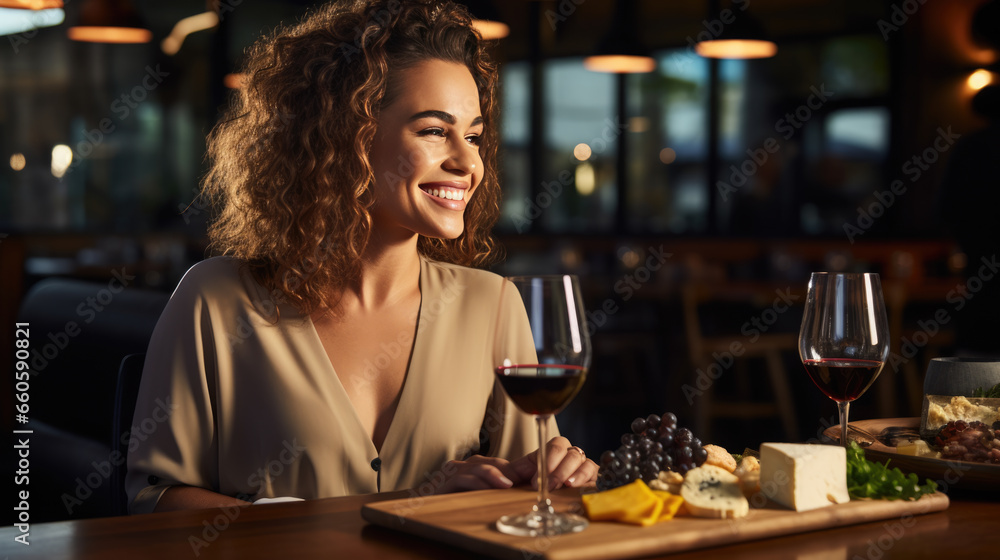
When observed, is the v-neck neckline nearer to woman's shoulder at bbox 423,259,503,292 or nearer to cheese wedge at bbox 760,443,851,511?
woman's shoulder at bbox 423,259,503,292

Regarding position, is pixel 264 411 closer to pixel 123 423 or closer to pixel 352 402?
pixel 352 402

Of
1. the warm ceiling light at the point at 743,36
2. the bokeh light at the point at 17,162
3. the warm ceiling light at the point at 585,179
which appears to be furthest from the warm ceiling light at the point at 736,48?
the bokeh light at the point at 17,162

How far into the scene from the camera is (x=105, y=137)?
8.82 meters

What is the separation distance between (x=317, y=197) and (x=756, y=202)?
7.38 metres

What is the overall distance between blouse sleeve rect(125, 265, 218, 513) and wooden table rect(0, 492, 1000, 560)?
56cm

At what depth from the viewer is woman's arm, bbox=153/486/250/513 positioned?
149 centimetres

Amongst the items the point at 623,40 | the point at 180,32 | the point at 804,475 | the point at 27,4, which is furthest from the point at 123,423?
the point at 180,32

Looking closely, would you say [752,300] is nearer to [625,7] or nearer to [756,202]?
[625,7]

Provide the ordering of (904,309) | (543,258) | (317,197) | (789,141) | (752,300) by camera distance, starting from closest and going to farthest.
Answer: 1. (317,197)
2. (752,300)
3. (904,309)
4. (543,258)
5. (789,141)

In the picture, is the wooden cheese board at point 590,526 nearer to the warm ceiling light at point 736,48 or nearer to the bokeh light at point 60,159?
the warm ceiling light at point 736,48

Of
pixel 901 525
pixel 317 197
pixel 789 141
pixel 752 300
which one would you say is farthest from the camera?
pixel 789 141

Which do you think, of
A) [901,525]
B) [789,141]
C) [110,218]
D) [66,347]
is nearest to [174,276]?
[110,218]

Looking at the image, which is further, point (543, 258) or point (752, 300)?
point (543, 258)

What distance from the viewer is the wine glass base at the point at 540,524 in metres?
0.88
